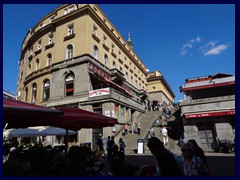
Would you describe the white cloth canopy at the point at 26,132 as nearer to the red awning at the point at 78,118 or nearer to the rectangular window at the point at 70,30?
the red awning at the point at 78,118

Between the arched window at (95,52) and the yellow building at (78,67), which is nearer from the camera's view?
the yellow building at (78,67)

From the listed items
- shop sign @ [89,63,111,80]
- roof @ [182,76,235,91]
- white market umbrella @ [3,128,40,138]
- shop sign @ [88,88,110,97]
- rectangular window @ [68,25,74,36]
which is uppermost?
rectangular window @ [68,25,74,36]

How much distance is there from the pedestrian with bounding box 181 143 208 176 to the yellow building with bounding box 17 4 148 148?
16108mm

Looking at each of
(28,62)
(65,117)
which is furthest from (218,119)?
(28,62)

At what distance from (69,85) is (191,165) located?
22.1 metres

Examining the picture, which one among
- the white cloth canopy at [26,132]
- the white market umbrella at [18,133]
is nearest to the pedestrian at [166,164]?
the white cloth canopy at [26,132]

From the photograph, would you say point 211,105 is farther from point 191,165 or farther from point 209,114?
point 191,165

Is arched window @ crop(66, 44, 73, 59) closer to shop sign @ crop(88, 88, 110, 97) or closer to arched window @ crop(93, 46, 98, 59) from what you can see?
arched window @ crop(93, 46, 98, 59)

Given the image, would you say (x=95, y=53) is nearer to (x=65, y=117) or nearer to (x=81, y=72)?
(x=81, y=72)

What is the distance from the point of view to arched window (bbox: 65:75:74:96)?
23.8 m

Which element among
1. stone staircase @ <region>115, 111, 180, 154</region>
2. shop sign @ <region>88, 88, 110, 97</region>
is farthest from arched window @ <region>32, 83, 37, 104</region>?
stone staircase @ <region>115, 111, 180, 154</region>

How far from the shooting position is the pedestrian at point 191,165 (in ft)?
10.8

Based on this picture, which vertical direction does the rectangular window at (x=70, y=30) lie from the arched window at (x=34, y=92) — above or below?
above

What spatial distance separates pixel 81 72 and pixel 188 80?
12.2 metres
